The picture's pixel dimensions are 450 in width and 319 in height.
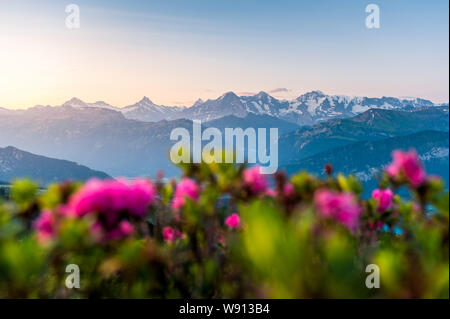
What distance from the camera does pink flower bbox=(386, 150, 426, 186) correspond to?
3.77 metres

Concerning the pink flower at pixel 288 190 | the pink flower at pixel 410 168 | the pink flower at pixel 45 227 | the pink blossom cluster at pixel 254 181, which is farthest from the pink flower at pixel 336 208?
the pink flower at pixel 45 227

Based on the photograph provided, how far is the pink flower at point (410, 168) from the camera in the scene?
377 centimetres

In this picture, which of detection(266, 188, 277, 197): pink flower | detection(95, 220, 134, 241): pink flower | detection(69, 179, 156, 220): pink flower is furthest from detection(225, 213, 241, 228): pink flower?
detection(95, 220, 134, 241): pink flower

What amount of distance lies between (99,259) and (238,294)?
3.78 ft

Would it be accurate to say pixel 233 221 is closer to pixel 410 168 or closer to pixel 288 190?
pixel 288 190

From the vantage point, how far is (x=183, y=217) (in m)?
3.74

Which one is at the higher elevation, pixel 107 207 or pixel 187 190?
pixel 187 190

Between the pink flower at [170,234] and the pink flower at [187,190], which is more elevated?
the pink flower at [187,190]

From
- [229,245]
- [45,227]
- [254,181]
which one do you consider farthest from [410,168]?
[45,227]

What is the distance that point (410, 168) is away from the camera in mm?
3836

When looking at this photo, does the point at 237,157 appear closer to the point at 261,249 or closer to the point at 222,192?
the point at 222,192

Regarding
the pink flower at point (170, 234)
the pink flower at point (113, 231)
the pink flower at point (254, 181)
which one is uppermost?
the pink flower at point (254, 181)

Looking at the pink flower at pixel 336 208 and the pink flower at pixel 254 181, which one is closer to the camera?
the pink flower at pixel 336 208

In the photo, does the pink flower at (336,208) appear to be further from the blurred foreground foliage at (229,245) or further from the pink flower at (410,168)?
the pink flower at (410,168)
